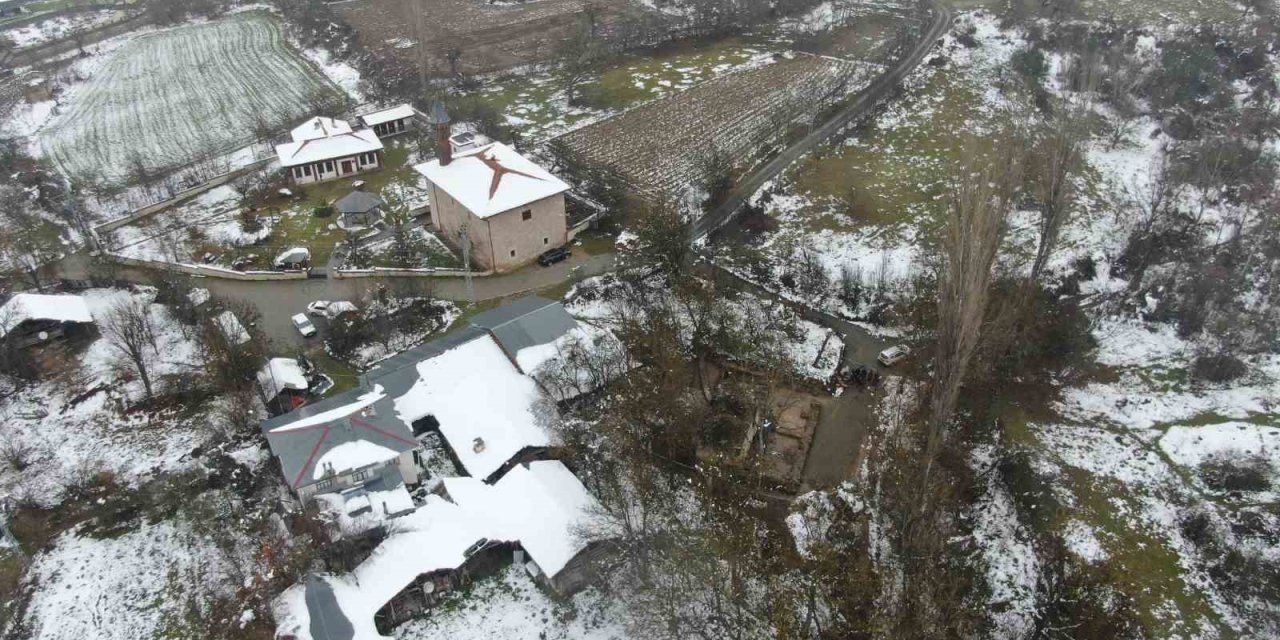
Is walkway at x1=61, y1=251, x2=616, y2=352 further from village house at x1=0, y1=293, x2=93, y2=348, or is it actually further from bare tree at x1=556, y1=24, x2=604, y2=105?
bare tree at x1=556, y1=24, x2=604, y2=105

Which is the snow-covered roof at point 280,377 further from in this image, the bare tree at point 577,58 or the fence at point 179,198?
the bare tree at point 577,58

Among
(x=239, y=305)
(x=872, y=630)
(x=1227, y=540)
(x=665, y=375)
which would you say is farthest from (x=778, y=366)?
(x=239, y=305)

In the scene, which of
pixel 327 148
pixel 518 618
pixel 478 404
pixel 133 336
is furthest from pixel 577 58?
pixel 518 618

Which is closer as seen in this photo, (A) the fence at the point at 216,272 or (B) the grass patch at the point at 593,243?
(A) the fence at the point at 216,272

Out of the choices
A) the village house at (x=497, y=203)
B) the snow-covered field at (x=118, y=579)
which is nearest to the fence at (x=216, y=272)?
the village house at (x=497, y=203)

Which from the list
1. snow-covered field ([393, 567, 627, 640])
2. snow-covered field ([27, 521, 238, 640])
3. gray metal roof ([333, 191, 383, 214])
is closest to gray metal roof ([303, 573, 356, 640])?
snow-covered field ([393, 567, 627, 640])

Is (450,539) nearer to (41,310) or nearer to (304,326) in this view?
(304,326)

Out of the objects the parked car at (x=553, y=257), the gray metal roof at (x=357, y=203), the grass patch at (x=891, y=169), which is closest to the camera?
the parked car at (x=553, y=257)
